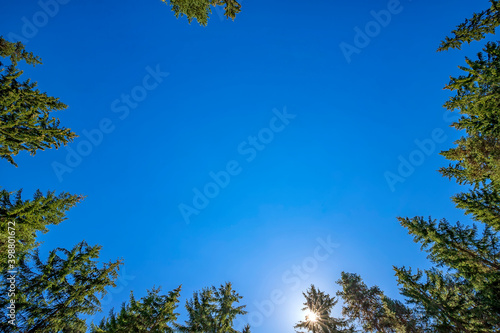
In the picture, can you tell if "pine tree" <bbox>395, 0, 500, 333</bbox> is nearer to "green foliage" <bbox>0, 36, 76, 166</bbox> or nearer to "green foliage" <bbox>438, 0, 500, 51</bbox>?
"green foliage" <bbox>438, 0, 500, 51</bbox>

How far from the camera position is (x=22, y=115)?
9.15 m

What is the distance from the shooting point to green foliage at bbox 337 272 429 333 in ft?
58.5

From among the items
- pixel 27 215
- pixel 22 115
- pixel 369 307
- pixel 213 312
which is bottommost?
pixel 369 307

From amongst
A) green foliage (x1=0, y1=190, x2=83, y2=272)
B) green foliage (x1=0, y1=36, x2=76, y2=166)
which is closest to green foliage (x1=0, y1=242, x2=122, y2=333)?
green foliage (x1=0, y1=190, x2=83, y2=272)

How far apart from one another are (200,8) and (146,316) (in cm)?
1813

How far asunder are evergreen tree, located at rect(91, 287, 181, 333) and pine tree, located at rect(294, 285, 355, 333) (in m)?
10.0

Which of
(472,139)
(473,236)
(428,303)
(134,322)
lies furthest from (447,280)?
(134,322)

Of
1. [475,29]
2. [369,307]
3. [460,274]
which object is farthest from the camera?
[369,307]

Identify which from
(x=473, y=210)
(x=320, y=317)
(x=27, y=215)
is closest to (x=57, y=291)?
(x=27, y=215)

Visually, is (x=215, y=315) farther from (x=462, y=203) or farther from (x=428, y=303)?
(x=462, y=203)

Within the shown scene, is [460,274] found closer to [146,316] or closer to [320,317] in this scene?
[320,317]

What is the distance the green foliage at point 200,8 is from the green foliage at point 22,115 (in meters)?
8.11

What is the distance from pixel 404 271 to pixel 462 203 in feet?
18.2

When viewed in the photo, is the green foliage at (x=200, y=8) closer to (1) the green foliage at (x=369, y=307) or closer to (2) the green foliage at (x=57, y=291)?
(2) the green foliage at (x=57, y=291)
